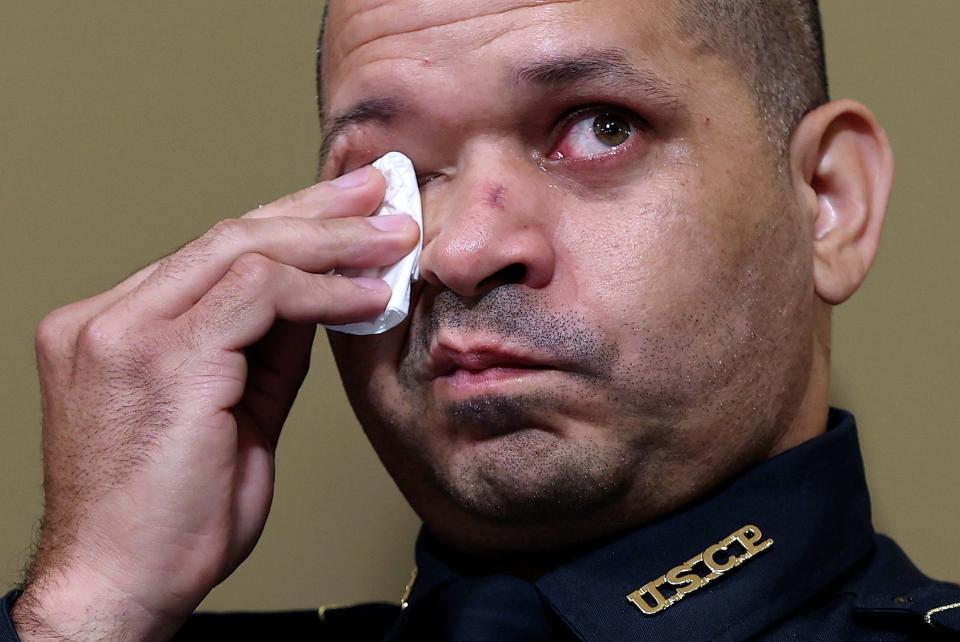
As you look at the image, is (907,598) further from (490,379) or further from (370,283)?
(370,283)

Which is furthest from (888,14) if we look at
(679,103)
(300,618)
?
(300,618)

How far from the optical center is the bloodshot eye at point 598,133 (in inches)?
56.5

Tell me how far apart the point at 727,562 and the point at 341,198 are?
62 cm

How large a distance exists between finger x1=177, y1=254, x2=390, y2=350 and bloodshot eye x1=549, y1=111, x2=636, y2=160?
27 centimetres

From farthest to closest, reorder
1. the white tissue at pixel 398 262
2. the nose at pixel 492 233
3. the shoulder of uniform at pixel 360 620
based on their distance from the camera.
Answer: the shoulder of uniform at pixel 360 620
the white tissue at pixel 398 262
the nose at pixel 492 233

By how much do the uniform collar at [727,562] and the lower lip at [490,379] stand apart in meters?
0.25

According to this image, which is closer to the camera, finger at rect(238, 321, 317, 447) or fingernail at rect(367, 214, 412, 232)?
fingernail at rect(367, 214, 412, 232)

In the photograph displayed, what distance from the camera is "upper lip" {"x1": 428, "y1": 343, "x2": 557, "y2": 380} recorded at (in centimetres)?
134

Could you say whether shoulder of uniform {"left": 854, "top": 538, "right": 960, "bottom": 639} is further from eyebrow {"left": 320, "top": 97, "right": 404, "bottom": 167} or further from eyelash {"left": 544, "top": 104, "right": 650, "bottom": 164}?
eyebrow {"left": 320, "top": 97, "right": 404, "bottom": 167}

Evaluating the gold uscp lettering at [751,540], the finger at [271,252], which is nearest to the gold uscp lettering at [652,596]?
the gold uscp lettering at [751,540]

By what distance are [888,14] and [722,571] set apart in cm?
117

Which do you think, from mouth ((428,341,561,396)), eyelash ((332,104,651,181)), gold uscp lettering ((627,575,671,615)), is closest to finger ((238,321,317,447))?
mouth ((428,341,561,396))

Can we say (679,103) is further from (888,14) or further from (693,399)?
(888,14)

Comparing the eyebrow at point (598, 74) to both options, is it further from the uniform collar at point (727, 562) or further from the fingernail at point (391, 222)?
the uniform collar at point (727, 562)
